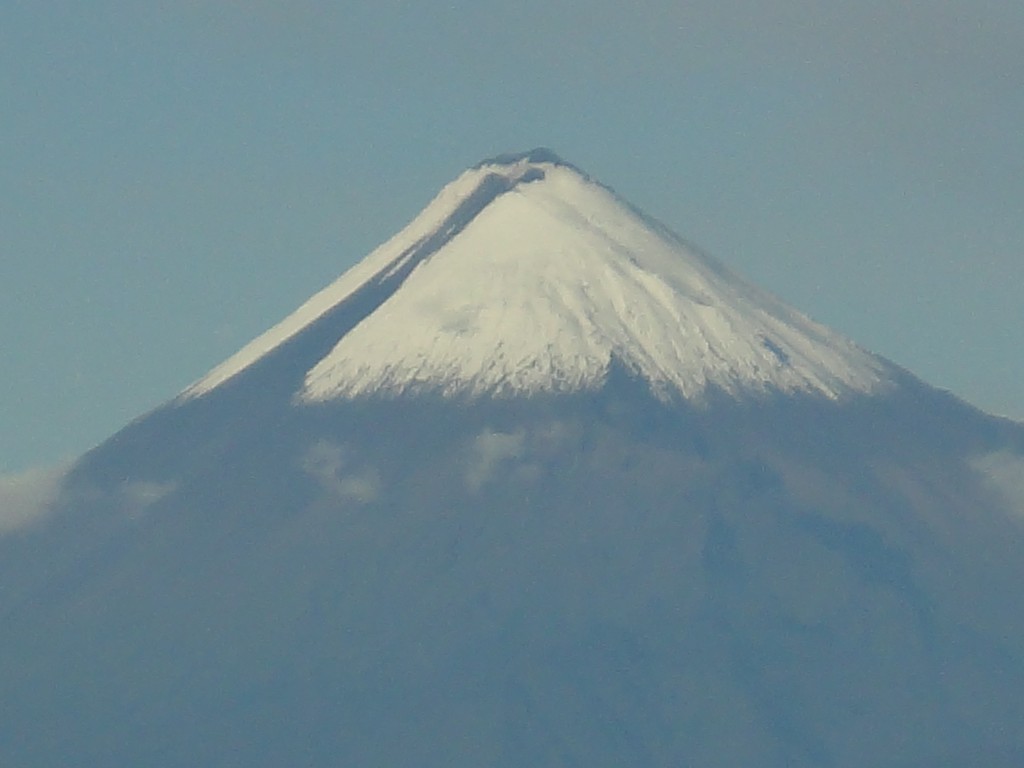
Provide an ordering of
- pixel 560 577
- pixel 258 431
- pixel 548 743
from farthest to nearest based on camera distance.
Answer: pixel 258 431 < pixel 560 577 < pixel 548 743

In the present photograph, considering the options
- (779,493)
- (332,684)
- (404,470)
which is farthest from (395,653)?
(779,493)

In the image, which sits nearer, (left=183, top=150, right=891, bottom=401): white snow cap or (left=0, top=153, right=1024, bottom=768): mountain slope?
(left=0, top=153, right=1024, bottom=768): mountain slope

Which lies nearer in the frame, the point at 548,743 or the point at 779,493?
the point at 548,743

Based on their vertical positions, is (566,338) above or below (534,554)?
above

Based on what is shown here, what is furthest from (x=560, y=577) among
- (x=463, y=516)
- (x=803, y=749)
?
(x=803, y=749)

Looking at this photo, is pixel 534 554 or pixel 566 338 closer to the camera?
pixel 534 554

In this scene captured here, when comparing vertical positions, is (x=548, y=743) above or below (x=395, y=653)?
below

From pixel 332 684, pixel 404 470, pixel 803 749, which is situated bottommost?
pixel 803 749

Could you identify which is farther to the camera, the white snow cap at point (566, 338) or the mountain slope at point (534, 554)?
the white snow cap at point (566, 338)

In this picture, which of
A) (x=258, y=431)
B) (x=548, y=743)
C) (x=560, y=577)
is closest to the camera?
(x=548, y=743)

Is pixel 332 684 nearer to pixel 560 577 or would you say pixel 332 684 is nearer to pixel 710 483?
pixel 560 577
